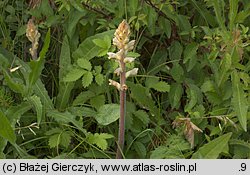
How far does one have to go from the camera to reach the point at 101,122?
95.3 inches

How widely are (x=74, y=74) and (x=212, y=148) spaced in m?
0.63

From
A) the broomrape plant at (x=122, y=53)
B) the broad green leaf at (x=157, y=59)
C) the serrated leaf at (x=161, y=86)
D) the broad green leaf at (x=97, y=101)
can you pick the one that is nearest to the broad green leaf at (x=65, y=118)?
the broad green leaf at (x=97, y=101)

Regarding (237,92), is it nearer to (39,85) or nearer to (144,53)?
(144,53)

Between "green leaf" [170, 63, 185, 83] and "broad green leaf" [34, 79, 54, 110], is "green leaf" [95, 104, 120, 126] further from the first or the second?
"green leaf" [170, 63, 185, 83]

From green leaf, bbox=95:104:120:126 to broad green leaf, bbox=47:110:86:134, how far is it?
8 centimetres

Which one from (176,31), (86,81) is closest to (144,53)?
(176,31)

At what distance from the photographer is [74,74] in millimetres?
2492

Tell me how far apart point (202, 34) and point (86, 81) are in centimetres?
62

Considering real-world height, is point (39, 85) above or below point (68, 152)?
above

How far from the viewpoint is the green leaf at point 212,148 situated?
233 cm

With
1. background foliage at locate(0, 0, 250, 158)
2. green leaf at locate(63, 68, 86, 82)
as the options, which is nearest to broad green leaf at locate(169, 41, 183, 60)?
background foliage at locate(0, 0, 250, 158)

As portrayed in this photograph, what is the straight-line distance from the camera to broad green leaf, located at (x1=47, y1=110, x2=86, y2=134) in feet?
7.89

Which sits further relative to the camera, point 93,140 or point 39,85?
point 39,85

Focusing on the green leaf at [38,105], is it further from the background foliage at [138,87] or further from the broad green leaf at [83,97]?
the broad green leaf at [83,97]
